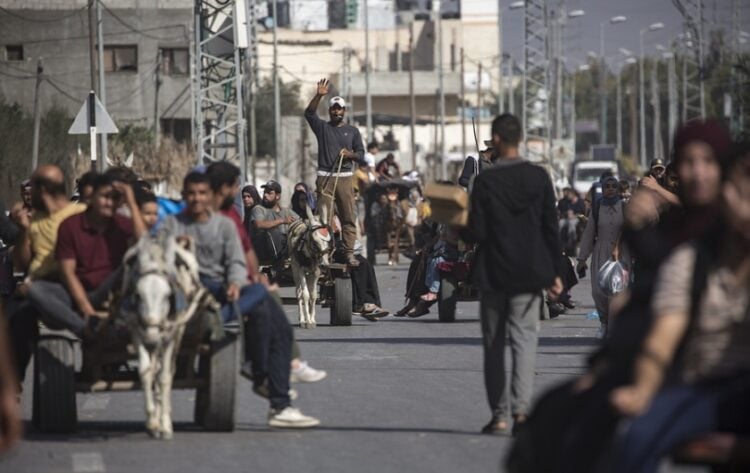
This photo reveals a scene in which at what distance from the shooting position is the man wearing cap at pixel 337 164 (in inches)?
915

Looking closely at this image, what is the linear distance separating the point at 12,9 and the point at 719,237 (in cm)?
7496

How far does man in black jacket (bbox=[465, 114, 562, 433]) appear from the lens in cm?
1234

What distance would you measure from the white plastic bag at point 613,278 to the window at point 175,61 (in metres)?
61.8

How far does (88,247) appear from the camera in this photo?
12.7 metres

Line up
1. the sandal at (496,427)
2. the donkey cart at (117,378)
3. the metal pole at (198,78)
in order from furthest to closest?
the metal pole at (198,78) < the sandal at (496,427) < the donkey cart at (117,378)

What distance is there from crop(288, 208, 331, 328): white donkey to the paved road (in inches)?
88.9

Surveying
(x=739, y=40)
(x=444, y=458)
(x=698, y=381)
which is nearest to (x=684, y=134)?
(x=698, y=381)

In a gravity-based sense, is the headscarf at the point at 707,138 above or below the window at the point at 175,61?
below

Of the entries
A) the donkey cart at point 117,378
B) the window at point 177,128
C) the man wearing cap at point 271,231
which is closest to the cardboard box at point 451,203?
the donkey cart at point 117,378

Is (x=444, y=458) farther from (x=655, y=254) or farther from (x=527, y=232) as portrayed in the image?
(x=655, y=254)

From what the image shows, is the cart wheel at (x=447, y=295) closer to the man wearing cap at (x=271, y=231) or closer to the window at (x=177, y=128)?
the man wearing cap at (x=271, y=231)

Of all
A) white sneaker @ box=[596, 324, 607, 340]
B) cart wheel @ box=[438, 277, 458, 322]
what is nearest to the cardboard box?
white sneaker @ box=[596, 324, 607, 340]

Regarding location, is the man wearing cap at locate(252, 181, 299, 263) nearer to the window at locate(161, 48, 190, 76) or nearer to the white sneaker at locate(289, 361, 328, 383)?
the white sneaker at locate(289, 361, 328, 383)

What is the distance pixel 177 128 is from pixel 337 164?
6096cm
